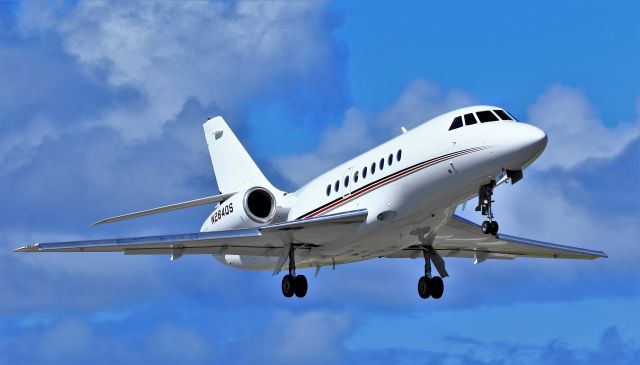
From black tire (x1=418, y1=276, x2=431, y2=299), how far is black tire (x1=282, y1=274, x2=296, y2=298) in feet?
11.2

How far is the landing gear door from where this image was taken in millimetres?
30422

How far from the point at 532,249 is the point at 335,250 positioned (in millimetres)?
7136

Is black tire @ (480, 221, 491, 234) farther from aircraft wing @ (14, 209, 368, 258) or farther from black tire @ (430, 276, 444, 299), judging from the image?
black tire @ (430, 276, 444, 299)

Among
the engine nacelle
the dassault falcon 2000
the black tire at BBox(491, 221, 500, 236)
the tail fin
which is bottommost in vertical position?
the black tire at BBox(491, 221, 500, 236)

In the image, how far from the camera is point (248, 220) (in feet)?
108

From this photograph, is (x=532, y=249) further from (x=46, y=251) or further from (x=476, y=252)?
(x=46, y=251)

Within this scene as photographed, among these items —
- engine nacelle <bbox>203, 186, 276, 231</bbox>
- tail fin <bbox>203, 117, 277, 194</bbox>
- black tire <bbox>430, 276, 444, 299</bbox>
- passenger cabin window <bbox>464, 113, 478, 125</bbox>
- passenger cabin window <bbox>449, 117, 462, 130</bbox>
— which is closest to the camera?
passenger cabin window <bbox>464, 113, 478, 125</bbox>

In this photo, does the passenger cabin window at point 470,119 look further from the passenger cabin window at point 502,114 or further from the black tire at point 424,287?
the black tire at point 424,287

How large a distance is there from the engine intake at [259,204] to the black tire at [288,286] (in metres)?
1.93

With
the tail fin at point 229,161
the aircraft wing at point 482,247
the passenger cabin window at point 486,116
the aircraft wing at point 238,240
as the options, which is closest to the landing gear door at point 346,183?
the aircraft wing at point 238,240

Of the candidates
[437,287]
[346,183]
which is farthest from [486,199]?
[437,287]

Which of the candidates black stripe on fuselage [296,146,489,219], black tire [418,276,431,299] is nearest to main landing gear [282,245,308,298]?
black stripe on fuselage [296,146,489,219]

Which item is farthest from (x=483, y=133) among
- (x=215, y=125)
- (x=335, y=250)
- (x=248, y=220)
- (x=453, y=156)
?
(x=215, y=125)

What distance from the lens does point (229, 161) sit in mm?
38969
